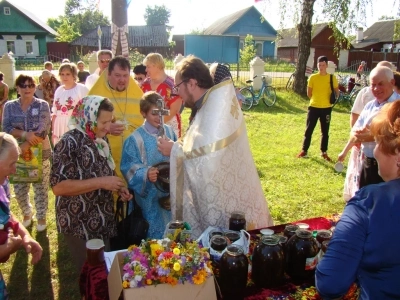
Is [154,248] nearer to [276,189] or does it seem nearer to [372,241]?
[372,241]

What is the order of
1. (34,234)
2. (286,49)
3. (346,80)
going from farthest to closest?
(286,49) → (346,80) → (34,234)

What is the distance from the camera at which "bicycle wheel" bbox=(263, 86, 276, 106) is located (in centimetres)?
1386

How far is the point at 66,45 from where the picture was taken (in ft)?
137

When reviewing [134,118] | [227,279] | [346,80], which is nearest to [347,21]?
[346,80]

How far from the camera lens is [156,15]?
86.4 metres

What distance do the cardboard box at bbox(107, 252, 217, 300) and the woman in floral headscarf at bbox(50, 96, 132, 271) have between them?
2.94ft

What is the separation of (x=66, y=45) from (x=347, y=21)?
114 ft

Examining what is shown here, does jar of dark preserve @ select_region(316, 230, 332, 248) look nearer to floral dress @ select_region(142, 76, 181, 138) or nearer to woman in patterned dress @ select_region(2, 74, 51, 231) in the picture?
floral dress @ select_region(142, 76, 181, 138)

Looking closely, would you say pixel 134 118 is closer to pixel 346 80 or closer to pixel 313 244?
pixel 313 244

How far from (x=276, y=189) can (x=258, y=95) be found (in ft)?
27.1

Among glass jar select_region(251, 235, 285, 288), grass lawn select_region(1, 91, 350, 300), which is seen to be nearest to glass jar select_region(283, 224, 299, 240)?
glass jar select_region(251, 235, 285, 288)

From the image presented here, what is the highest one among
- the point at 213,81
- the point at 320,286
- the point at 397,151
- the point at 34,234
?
the point at 213,81

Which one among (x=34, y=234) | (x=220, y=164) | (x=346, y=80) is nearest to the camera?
(x=220, y=164)

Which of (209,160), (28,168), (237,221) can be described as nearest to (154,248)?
(237,221)
